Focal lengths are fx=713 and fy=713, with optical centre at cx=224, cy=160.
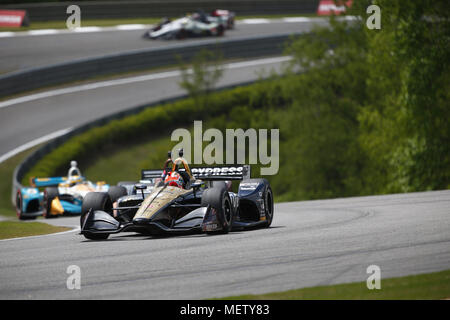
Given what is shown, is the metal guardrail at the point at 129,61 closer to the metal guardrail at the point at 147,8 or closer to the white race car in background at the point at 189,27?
the white race car in background at the point at 189,27

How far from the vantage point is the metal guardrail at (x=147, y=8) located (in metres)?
50.9

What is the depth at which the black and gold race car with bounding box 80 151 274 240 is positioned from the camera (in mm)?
11969

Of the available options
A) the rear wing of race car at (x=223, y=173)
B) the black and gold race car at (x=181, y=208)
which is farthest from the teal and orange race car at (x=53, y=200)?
the black and gold race car at (x=181, y=208)

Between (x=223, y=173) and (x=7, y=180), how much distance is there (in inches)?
645

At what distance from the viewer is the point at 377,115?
101 feet

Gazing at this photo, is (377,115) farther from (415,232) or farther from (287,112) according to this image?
(415,232)

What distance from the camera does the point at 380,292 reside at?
7.60m

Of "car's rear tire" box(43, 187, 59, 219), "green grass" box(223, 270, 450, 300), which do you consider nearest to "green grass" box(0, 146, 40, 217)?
"car's rear tire" box(43, 187, 59, 219)

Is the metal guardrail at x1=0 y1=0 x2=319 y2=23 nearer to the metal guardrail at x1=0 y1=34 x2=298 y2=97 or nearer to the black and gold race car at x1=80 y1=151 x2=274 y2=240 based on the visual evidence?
the metal guardrail at x1=0 y1=34 x2=298 y2=97

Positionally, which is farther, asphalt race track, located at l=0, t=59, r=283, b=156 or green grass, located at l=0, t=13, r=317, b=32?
green grass, located at l=0, t=13, r=317, b=32

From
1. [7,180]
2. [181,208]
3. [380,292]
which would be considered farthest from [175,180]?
[7,180]

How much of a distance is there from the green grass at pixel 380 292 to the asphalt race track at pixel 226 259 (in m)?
0.24

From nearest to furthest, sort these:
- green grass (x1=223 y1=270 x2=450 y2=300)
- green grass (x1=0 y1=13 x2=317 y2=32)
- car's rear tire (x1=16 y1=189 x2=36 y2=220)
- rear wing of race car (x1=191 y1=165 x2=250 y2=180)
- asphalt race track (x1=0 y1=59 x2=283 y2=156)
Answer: green grass (x1=223 y1=270 x2=450 y2=300) → rear wing of race car (x1=191 y1=165 x2=250 y2=180) → car's rear tire (x1=16 y1=189 x2=36 y2=220) → asphalt race track (x1=0 y1=59 x2=283 y2=156) → green grass (x1=0 y1=13 x2=317 y2=32)
